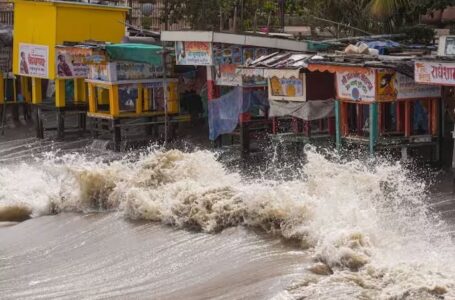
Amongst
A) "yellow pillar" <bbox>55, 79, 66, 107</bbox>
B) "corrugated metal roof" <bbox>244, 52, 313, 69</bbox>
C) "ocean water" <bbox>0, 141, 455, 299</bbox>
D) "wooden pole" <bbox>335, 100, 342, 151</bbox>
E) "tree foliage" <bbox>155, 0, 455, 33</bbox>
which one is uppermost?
"tree foliage" <bbox>155, 0, 455, 33</bbox>

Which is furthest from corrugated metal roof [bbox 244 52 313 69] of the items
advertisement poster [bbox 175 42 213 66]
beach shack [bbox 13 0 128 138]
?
beach shack [bbox 13 0 128 138]

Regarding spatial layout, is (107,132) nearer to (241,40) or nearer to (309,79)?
(241,40)

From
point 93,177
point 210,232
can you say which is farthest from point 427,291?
point 93,177

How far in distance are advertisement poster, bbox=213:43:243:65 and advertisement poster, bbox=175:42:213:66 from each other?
0.50 ft

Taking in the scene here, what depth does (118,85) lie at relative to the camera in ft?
65.3

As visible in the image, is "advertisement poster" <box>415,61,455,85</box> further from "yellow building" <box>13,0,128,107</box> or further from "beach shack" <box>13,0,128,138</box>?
"yellow building" <box>13,0,128,107</box>

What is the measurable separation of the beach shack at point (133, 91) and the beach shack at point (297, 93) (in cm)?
334

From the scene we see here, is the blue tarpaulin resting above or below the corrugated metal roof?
above

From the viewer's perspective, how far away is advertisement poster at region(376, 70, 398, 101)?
14750 millimetres

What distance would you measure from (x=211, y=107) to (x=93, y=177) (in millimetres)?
4107

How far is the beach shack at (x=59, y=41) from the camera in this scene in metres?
21.4

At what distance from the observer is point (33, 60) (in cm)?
2208

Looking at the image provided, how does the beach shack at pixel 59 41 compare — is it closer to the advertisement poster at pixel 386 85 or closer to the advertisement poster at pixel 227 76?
the advertisement poster at pixel 227 76

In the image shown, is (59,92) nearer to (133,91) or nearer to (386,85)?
(133,91)
